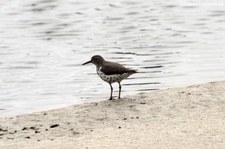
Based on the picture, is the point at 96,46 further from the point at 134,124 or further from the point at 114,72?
the point at 134,124

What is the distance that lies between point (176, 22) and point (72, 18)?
3559 mm

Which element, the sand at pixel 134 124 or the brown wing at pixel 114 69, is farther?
the brown wing at pixel 114 69

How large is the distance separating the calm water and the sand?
1.80 metres

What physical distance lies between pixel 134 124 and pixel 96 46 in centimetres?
968

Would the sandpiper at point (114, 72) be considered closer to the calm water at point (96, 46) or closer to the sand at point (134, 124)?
the sand at point (134, 124)

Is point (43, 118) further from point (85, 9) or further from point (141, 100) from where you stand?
point (85, 9)

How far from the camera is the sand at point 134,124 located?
10137 mm

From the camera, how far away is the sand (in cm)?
1014

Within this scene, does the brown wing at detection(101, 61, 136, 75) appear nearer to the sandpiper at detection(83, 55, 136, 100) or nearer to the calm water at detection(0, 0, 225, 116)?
the sandpiper at detection(83, 55, 136, 100)

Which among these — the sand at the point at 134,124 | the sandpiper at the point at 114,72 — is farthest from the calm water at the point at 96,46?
the sand at the point at 134,124

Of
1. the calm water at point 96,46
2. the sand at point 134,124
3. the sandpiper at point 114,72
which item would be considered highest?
the sandpiper at point 114,72

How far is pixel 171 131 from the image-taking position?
34.9 ft

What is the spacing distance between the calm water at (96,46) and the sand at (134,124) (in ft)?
5.89

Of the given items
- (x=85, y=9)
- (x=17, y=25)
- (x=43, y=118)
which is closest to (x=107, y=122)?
(x=43, y=118)
